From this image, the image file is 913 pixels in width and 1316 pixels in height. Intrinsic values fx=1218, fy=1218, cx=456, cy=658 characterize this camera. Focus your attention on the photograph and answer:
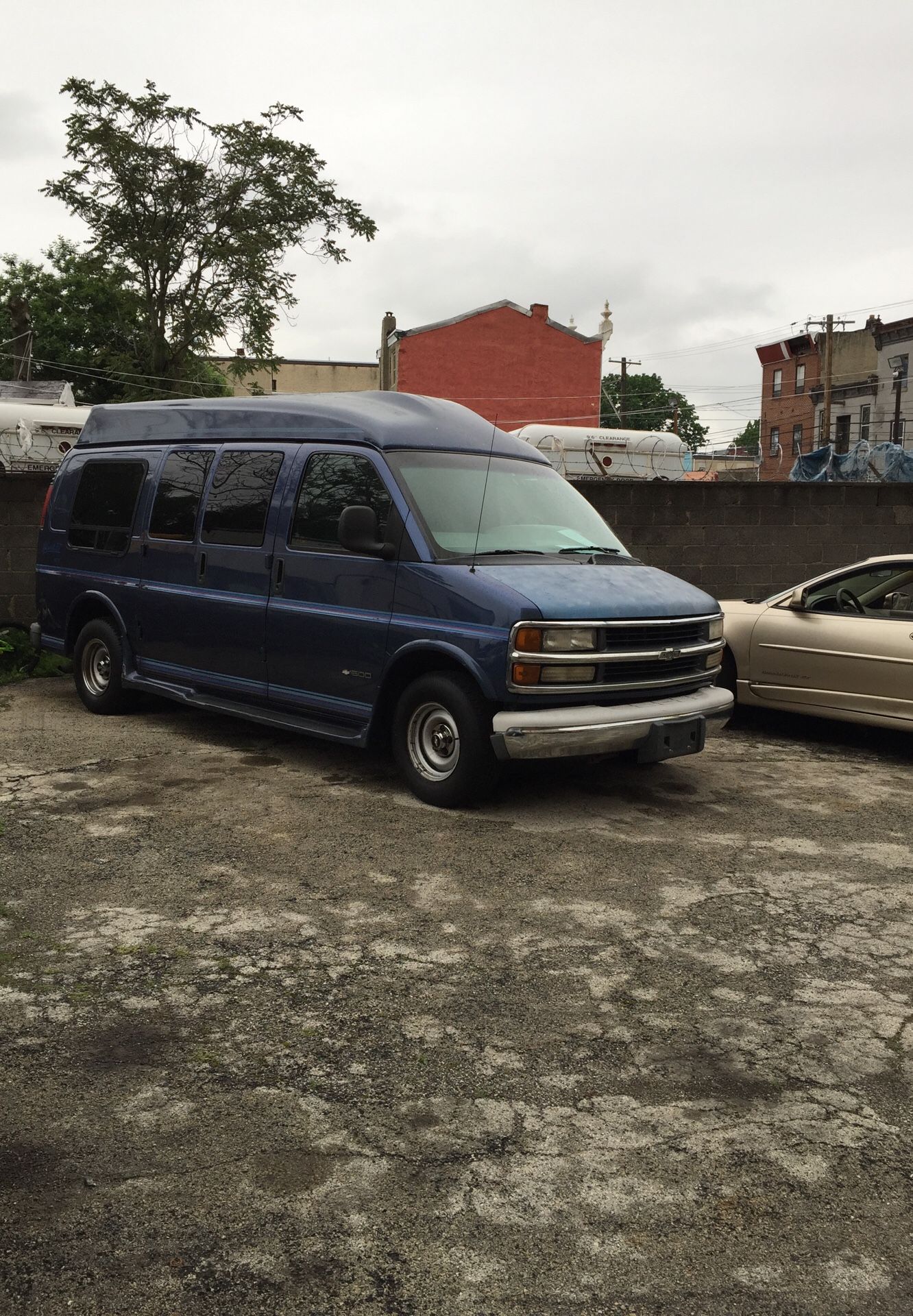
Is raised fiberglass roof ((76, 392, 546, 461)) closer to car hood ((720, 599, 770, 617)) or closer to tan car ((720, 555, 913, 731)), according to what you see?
car hood ((720, 599, 770, 617))

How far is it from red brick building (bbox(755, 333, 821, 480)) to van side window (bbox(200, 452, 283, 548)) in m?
55.6

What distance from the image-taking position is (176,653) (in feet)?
26.5

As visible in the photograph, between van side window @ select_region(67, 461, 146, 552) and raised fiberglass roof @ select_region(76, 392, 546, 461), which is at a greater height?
raised fiberglass roof @ select_region(76, 392, 546, 461)

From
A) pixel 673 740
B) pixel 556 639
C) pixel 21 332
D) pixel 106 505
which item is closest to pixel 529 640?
pixel 556 639

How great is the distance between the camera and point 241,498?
25.0 feet

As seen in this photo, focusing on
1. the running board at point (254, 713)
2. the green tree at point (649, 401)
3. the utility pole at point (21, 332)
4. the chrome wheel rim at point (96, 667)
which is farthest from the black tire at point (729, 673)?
the green tree at point (649, 401)

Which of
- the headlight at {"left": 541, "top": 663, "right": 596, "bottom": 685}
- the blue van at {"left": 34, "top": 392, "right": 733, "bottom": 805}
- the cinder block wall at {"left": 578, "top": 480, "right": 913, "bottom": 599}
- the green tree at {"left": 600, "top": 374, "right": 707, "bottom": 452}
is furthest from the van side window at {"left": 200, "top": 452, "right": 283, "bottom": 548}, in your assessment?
the green tree at {"left": 600, "top": 374, "right": 707, "bottom": 452}

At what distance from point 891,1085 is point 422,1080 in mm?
1309

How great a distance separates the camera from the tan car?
8.17m

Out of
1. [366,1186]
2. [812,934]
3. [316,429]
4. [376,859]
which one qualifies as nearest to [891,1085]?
[812,934]

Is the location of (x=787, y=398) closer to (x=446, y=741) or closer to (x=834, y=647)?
(x=834, y=647)

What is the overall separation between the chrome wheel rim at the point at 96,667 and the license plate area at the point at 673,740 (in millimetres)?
4348

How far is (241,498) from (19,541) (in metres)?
4.26

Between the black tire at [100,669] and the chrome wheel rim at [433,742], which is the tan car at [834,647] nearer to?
the chrome wheel rim at [433,742]
